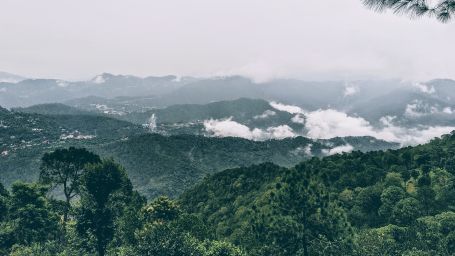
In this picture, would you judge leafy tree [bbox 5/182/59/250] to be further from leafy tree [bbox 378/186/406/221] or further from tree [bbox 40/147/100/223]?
leafy tree [bbox 378/186/406/221]

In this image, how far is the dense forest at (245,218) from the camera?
55938 mm

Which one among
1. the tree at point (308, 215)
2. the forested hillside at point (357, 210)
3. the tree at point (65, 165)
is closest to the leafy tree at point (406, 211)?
the forested hillside at point (357, 210)

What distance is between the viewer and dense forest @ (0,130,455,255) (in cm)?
5594

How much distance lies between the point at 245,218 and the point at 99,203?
29.6 metres

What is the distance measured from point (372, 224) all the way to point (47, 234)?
58.7 m

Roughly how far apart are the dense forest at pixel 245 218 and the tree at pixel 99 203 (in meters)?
0.16

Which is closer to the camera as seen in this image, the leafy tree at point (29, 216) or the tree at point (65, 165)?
the leafy tree at point (29, 216)

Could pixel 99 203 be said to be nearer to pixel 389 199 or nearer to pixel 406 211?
pixel 389 199

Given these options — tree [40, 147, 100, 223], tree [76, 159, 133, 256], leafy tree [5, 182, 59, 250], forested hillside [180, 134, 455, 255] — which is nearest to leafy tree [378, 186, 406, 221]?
forested hillside [180, 134, 455, 255]

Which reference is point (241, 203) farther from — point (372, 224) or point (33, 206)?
point (33, 206)

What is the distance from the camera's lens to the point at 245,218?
259 feet

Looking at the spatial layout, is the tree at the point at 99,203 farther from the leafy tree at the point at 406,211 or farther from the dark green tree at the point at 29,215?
the leafy tree at the point at 406,211

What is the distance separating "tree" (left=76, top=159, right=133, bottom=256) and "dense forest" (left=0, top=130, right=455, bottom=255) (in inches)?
6.5

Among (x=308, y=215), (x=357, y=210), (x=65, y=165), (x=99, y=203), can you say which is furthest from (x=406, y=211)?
(x=65, y=165)
